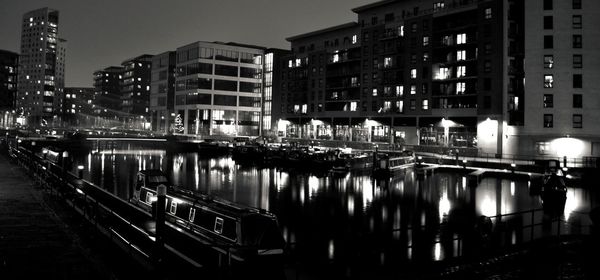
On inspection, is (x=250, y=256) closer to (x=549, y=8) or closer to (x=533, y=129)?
(x=533, y=129)

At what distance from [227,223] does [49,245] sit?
6.45 metres

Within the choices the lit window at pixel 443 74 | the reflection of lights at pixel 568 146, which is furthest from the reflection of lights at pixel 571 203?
the lit window at pixel 443 74

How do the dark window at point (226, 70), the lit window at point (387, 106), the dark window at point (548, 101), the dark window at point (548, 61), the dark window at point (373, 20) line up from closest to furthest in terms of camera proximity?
1. the dark window at point (548, 101)
2. the dark window at point (548, 61)
3. the lit window at point (387, 106)
4. the dark window at point (373, 20)
5. the dark window at point (226, 70)

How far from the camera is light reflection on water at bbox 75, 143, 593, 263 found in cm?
2216

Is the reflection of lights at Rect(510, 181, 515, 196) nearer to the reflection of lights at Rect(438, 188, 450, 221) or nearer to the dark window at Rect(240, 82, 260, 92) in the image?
the reflection of lights at Rect(438, 188, 450, 221)

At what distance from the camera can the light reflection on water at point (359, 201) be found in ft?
72.7

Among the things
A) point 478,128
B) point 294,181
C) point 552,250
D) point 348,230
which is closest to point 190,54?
point 478,128

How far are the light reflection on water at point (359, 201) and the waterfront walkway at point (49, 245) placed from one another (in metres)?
7.06

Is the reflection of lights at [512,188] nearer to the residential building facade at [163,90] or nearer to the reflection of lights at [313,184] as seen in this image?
the reflection of lights at [313,184]

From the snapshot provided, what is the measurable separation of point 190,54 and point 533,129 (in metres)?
99.8

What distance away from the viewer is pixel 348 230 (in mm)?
26719

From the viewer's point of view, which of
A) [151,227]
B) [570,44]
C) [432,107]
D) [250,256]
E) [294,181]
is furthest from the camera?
[432,107]

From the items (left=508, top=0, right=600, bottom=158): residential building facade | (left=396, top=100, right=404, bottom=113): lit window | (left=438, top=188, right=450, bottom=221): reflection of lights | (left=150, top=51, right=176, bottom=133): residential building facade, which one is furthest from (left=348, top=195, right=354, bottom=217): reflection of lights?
(left=150, top=51, right=176, bottom=133): residential building facade

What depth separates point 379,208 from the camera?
34.2 metres
